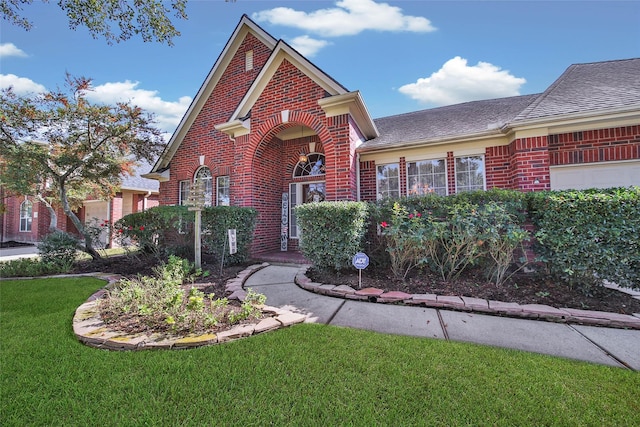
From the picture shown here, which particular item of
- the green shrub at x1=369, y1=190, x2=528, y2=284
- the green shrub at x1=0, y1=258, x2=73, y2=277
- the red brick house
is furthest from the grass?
the green shrub at x1=0, y1=258, x2=73, y2=277

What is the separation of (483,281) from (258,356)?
4.14 m

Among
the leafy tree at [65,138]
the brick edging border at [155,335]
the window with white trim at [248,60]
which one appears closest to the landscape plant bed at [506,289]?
the brick edging border at [155,335]

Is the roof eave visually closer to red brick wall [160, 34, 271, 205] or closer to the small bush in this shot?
red brick wall [160, 34, 271, 205]

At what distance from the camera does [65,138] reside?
711 cm

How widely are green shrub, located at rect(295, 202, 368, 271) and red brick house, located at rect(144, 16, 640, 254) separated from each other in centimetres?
161

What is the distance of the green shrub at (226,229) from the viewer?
6566mm

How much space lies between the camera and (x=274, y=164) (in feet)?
28.4

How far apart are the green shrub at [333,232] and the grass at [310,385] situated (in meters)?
2.23

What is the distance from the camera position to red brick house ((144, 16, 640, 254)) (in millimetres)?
5664

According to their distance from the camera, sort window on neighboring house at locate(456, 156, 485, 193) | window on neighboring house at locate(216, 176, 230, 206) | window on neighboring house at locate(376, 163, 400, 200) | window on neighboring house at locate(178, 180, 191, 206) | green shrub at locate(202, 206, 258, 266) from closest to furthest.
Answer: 1. green shrub at locate(202, 206, 258, 266)
2. window on neighboring house at locate(456, 156, 485, 193)
3. window on neighboring house at locate(376, 163, 400, 200)
4. window on neighboring house at locate(216, 176, 230, 206)
5. window on neighboring house at locate(178, 180, 191, 206)

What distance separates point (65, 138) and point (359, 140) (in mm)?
8332

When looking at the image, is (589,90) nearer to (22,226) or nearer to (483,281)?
(483,281)

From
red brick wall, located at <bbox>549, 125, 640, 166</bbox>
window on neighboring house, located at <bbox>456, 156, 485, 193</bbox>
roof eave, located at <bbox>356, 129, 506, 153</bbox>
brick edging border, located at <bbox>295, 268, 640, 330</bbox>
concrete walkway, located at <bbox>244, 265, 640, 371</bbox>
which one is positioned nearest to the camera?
concrete walkway, located at <bbox>244, 265, 640, 371</bbox>

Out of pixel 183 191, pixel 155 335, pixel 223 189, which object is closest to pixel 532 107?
pixel 155 335
